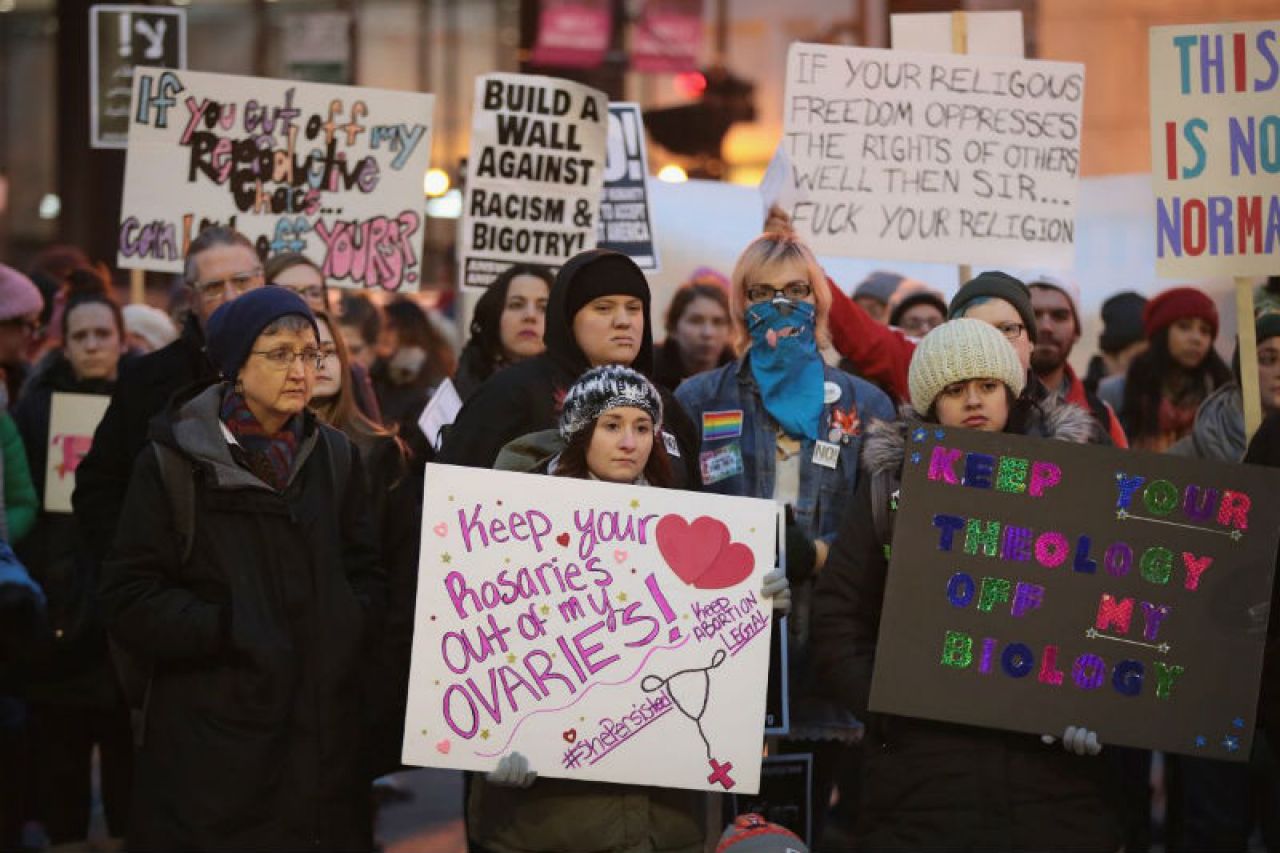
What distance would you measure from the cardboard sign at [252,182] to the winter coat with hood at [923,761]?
3628mm

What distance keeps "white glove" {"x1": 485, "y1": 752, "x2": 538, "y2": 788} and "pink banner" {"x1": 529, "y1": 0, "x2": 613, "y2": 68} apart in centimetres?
1321

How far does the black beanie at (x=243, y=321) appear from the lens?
5.09 meters

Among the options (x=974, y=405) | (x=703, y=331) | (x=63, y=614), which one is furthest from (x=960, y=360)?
(x=63, y=614)

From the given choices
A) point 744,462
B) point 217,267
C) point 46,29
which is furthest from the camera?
point 46,29

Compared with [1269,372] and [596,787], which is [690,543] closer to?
[596,787]

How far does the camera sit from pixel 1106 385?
29.1 feet

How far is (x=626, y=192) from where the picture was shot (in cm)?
875

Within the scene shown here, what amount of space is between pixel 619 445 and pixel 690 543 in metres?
0.31

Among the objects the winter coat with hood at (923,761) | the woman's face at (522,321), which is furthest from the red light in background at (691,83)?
the winter coat with hood at (923,761)

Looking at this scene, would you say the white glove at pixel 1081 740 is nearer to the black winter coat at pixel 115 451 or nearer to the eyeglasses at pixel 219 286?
the black winter coat at pixel 115 451

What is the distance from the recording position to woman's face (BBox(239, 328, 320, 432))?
5.08m

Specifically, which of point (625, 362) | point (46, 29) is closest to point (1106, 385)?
point (625, 362)

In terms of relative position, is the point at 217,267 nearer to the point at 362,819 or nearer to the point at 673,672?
the point at 362,819

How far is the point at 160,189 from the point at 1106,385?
415cm
